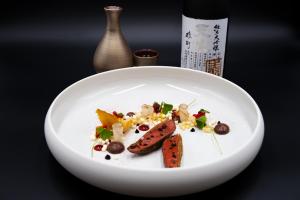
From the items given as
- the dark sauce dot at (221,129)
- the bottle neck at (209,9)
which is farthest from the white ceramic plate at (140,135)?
the bottle neck at (209,9)

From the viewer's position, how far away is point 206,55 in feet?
3.31

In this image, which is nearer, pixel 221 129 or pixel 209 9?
pixel 221 129

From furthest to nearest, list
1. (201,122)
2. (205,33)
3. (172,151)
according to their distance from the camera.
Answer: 1. (205,33)
2. (201,122)
3. (172,151)

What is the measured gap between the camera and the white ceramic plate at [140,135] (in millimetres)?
654

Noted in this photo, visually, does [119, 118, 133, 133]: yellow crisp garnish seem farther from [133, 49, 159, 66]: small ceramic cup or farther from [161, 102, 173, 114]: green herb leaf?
[133, 49, 159, 66]: small ceramic cup

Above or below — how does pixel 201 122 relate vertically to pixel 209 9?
below

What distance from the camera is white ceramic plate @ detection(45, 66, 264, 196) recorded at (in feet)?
2.15

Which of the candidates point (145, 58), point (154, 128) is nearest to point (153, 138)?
point (154, 128)

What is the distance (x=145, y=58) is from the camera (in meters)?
1.03

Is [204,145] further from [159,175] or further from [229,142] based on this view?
[159,175]

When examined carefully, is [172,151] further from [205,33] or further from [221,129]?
[205,33]

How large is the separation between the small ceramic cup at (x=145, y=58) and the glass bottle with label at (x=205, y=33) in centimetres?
7

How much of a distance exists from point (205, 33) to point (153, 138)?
0.30 m

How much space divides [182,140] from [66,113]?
23cm
